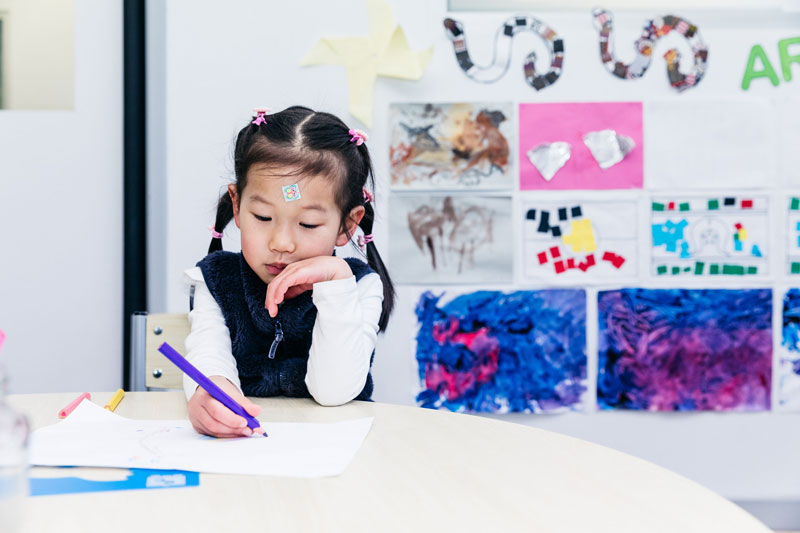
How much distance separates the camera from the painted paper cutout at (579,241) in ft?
5.69

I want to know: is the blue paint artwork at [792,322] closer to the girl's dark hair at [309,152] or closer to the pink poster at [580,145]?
the pink poster at [580,145]

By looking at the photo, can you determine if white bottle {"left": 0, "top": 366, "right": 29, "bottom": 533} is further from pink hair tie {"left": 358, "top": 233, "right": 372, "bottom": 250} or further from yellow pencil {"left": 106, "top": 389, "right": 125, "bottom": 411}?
pink hair tie {"left": 358, "top": 233, "right": 372, "bottom": 250}

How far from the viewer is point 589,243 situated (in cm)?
174

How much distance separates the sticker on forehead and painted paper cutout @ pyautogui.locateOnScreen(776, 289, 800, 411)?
130 cm

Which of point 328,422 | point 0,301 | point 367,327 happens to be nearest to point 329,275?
point 367,327

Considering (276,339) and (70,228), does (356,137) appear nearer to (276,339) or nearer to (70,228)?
(276,339)

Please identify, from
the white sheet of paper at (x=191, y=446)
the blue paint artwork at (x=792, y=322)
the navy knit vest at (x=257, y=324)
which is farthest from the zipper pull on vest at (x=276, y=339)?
the blue paint artwork at (x=792, y=322)

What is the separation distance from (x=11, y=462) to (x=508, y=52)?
1547 mm

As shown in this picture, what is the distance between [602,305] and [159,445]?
1.30m

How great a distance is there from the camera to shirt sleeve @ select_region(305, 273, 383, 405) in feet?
2.93

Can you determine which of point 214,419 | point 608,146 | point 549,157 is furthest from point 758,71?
point 214,419

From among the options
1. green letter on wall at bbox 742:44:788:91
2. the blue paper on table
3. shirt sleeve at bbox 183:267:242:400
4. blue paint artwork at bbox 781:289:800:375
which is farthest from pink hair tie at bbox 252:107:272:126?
blue paint artwork at bbox 781:289:800:375

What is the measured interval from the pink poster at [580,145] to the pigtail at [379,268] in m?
0.60

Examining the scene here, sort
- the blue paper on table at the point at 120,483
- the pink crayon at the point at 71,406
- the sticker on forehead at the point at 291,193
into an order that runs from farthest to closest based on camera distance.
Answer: the sticker on forehead at the point at 291,193
the pink crayon at the point at 71,406
the blue paper on table at the point at 120,483
